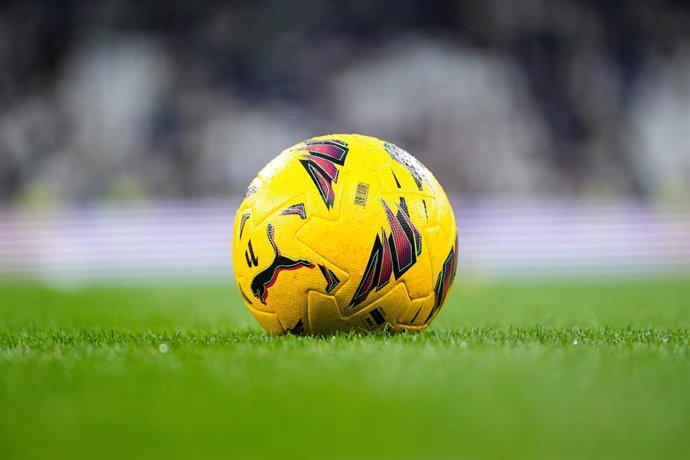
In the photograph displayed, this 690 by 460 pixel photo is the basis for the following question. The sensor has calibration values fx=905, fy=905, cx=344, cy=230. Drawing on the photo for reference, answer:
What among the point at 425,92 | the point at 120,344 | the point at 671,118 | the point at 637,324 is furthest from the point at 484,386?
the point at 671,118

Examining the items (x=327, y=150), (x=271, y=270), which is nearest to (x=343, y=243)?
(x=271, y=270)

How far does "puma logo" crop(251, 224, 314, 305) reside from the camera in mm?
4773

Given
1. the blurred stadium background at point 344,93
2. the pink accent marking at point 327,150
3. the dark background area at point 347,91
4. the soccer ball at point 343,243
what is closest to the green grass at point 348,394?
the soccer ball at point 343,243

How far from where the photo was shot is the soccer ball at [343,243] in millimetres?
4738

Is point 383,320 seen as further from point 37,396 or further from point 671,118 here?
point 671,118

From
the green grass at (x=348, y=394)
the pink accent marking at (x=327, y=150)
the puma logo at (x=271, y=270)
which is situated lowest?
the green grass at (x=348, y=394)

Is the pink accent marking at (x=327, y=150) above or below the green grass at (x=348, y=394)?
above

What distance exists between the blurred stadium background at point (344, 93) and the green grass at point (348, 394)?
17.5m

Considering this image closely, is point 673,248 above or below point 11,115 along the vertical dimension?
below

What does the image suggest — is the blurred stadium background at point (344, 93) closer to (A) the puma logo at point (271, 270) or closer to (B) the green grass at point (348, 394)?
(A) the puma logo at point (271, 270)

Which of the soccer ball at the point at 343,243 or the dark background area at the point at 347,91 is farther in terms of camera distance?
the dark background area at the point at 347,91

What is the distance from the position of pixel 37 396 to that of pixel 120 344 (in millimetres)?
1509

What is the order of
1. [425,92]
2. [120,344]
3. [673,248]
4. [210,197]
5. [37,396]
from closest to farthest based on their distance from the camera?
[37,396], [120,344], [673,248], [210,197], [425,92]

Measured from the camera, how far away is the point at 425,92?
78.3 ft
